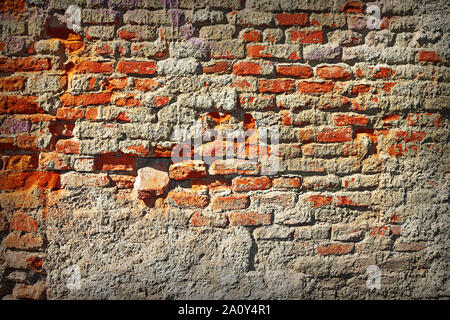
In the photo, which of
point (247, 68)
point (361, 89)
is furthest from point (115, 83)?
point (361, 89)

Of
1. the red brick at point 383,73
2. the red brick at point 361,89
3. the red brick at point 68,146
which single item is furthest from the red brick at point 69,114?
the red brick at point 383,73

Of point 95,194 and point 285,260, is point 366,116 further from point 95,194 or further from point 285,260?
point 95,194

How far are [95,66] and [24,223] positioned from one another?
0.93m

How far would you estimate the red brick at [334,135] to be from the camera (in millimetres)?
1694

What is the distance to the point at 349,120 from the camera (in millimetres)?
1694

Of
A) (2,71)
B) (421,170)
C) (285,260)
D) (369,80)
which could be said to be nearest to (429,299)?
(421,170)

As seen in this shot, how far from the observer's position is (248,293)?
1718 mm

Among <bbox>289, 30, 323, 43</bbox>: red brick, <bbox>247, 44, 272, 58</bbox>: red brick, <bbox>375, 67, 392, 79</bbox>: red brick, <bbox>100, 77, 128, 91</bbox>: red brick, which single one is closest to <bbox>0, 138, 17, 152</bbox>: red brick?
<bbox>100, 77, 128, 91</bbox>: red brick

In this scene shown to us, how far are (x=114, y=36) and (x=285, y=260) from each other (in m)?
1.51

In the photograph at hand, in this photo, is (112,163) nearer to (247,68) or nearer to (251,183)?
(251,183)

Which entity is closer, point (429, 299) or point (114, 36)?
point (114, 36)

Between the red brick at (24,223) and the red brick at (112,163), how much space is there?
0.47 m

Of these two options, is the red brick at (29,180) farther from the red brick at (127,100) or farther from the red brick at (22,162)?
the red brick at (127,100)

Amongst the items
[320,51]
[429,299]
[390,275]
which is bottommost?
[429,299]
